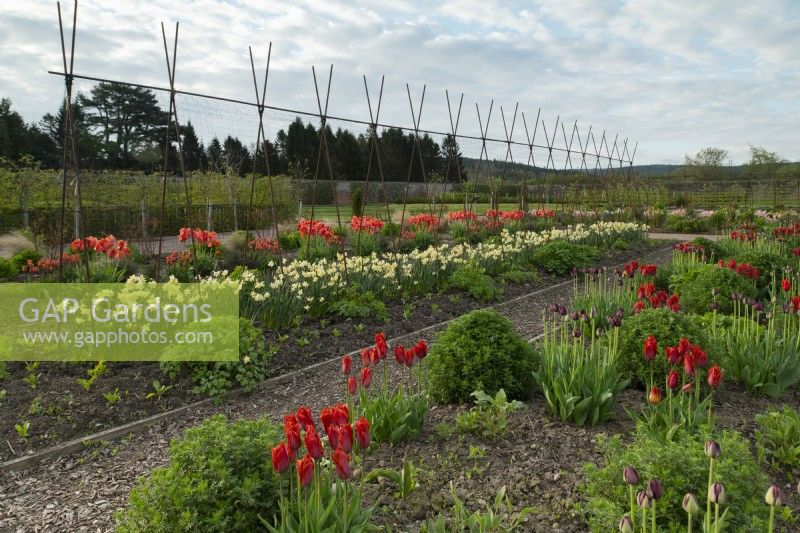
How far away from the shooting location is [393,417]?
11.5 ft

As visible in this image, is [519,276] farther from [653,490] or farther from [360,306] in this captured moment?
[653,490]

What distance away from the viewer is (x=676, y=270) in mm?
8562

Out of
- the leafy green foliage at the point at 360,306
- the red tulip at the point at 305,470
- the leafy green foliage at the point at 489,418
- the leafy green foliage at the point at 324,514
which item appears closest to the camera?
the red tulip at the point at 305,470

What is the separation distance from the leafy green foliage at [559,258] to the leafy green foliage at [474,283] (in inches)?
86.9

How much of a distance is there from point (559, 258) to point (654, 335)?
6.42m

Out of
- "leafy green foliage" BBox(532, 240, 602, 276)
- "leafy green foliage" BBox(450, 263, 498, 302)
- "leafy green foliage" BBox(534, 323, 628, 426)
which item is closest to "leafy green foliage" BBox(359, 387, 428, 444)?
"leafy green foliage" BBox(534, 323, 628, 426)

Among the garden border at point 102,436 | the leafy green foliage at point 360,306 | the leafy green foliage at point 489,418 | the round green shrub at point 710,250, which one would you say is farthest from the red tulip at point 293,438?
the round green shrub at point 710,250

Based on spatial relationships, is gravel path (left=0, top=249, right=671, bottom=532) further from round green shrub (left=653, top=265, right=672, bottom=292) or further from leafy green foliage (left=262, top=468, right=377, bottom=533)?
round green shrub (left=653, top=265, right=672, bottom=292)

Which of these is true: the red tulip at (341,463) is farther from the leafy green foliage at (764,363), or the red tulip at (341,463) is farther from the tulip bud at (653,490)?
the leafy green foliage at (764,363)

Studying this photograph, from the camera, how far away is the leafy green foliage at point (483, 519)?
247 centimetres

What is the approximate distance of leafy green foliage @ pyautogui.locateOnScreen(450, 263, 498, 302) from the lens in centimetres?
814

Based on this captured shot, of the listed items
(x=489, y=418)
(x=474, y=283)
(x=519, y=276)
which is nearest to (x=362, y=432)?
(x=489, y=418)

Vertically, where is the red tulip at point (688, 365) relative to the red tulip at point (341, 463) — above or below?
above

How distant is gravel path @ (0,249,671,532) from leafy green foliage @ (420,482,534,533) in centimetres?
113
